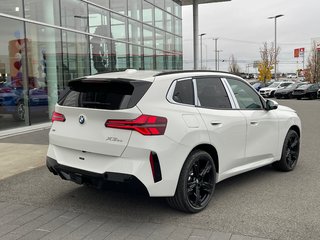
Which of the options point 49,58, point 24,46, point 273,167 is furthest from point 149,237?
point 49,58

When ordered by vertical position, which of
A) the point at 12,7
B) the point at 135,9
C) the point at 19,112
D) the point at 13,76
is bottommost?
the point at 19,112

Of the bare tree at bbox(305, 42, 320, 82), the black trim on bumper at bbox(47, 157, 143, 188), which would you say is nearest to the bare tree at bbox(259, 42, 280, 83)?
the bare tree at bbox(305, 42, 320, 82)

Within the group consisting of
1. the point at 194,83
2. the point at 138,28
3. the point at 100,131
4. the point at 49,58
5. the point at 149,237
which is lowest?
the point at 149,237

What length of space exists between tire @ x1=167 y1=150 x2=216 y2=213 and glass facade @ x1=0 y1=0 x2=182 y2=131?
8.50 meters

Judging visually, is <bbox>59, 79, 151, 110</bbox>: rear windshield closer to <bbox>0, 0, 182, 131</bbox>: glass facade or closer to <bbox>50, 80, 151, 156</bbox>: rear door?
<bbox>50, 80, 151, 156</bbox>: rear door

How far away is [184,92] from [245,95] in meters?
1.47

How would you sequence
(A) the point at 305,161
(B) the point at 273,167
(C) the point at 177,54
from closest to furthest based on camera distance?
(B) the point at 273,167
(A) the point at 305,161
(C) the point at 177,54

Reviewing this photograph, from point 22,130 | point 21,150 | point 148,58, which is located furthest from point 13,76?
point 148,58

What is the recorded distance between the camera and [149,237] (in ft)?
12.6

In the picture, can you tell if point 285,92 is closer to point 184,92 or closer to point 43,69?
point 43,69

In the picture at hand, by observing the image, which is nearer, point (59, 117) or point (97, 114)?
point (97, 114)

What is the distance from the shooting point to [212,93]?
5.02 m

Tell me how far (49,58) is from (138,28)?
26.1 feet

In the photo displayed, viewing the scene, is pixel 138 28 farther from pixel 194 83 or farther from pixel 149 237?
pixel 149 237
